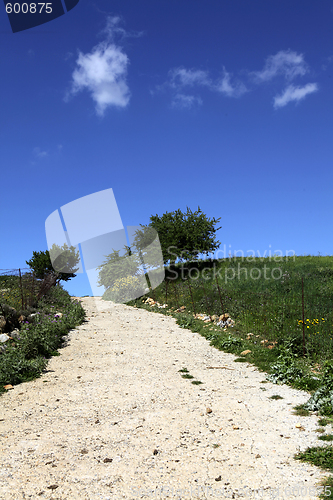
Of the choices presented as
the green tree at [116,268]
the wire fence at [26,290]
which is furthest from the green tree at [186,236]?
the wire fence at [26,290]

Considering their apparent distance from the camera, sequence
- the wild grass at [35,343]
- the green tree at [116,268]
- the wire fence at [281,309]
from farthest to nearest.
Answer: the green tree at [116,268] → the wire fence at [281,309] → the wild grass at [35,343]

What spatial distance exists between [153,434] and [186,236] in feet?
93.8

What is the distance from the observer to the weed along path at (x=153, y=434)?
4211mm

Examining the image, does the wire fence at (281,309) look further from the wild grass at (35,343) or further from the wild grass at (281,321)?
the wild grass at (35,343)

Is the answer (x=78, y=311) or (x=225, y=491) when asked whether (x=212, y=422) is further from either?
(x=78, y=311)

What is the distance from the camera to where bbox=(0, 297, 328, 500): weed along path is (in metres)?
4.21

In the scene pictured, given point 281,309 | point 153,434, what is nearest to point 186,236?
point 281,309

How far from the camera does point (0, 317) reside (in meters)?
11.7

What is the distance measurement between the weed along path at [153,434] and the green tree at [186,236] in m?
23.4

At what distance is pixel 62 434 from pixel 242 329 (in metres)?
9.57

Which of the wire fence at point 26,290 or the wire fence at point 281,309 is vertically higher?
the wire fence at point 26,290

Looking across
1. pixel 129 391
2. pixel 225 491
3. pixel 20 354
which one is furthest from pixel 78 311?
pixel 225 491

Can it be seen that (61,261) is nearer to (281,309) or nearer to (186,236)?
(186,236)

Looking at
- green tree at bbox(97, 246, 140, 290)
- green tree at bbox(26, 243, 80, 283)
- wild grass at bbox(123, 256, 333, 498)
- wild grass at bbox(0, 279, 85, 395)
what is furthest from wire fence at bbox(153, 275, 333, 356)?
green tree at bbox(26, 243, 80, 283)
